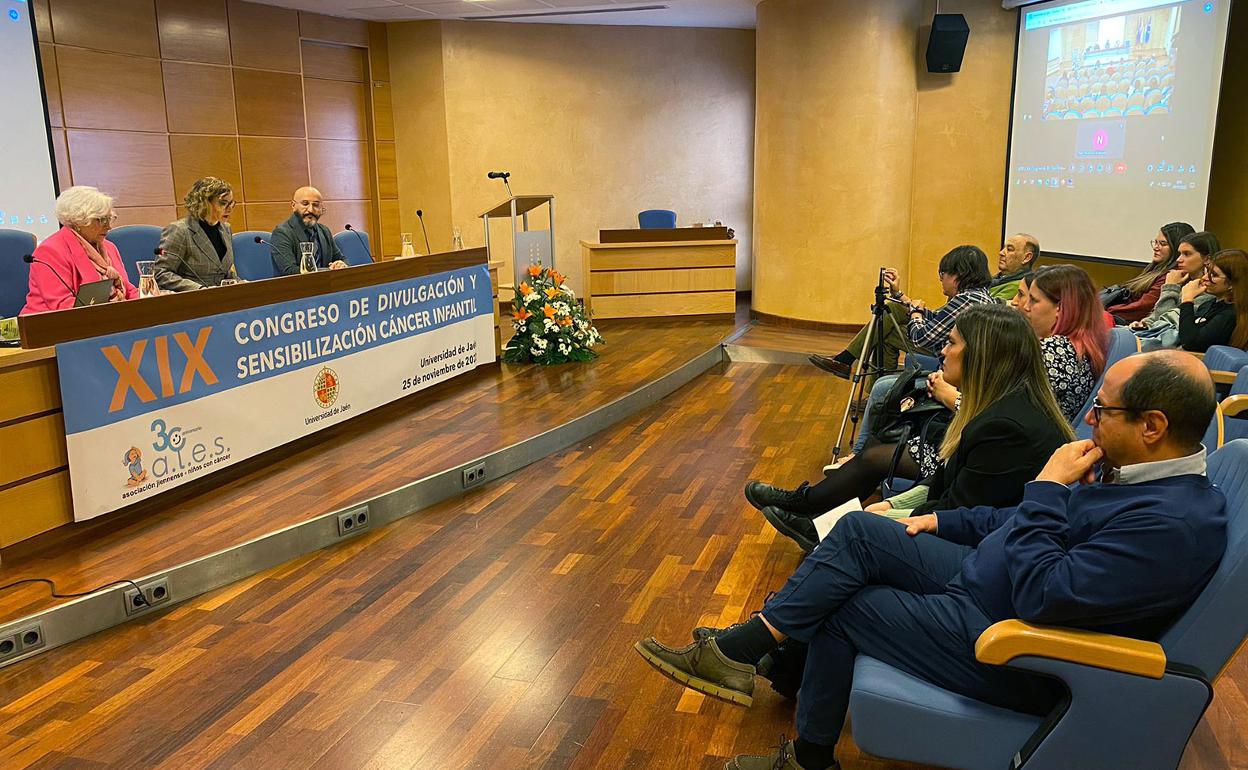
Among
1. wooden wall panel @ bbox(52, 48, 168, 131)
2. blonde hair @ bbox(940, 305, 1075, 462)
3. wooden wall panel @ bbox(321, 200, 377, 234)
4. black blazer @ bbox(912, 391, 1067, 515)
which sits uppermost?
wooden wall panel @ bbox(52, 48, 168, 131)

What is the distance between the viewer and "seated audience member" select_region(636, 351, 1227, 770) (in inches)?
65.7

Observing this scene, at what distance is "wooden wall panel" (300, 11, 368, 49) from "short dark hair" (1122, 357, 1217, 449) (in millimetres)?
8659

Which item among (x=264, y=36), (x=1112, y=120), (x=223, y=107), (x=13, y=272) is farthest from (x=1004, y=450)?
(x=264, y=36)

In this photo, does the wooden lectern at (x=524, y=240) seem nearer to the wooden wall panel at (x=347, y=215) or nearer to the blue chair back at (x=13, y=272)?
the wooden wall panel at (x=347, y=215)

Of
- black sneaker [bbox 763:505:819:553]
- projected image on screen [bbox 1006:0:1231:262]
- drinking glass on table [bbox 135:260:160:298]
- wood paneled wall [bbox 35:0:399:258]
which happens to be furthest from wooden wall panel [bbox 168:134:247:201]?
projected image on screen [bbox 1006:0:1231:262]

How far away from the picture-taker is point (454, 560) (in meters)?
3.64

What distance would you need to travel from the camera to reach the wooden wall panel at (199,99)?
25.1 feet

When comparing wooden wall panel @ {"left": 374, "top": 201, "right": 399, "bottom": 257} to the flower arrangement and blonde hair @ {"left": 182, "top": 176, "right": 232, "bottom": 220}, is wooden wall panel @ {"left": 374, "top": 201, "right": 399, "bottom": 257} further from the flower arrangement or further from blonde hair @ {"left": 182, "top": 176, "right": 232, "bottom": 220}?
blonde hair @ {"left": 182, "top": 176, "right": 232, "bottom": 220}

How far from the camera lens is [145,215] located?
7.55 m

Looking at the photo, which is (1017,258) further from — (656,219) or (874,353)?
(656,219)

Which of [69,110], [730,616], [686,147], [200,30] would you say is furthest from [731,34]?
[730,616]

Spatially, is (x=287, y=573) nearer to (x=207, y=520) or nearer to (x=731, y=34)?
(x=207, y=520)

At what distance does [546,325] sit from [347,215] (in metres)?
3.72

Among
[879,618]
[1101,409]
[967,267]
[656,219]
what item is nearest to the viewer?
[1101,409]
